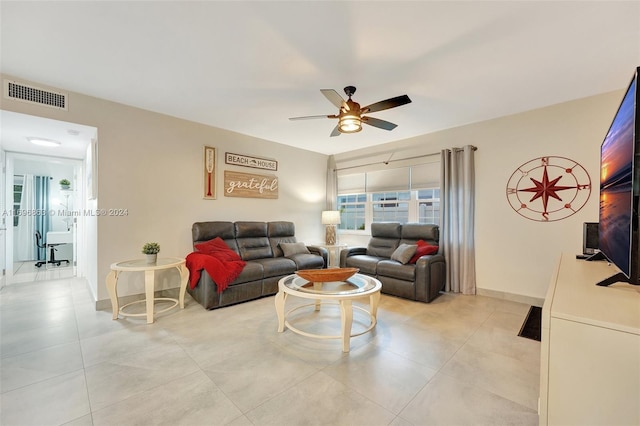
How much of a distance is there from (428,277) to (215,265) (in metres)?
2.73

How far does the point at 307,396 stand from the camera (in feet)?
5.67

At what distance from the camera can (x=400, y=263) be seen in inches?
150

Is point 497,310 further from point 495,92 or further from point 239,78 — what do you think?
point 239,78

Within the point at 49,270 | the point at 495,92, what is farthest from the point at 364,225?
the point at 49,270

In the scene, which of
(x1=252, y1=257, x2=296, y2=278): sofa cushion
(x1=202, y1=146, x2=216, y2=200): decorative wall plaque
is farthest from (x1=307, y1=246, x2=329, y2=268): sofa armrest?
(x1=202, y1=146, x2=216, y2=200): decorative wall plaque

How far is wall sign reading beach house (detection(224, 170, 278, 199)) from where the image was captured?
4.42 metres

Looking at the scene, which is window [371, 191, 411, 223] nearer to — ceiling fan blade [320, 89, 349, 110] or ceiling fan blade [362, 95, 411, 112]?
ceiling fan blade [362, 95, 411, 112]

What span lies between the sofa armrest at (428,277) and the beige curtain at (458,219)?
0.36m

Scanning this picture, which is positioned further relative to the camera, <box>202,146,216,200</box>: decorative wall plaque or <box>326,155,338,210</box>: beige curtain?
<box>326,155,338,210</box>: beige curtain

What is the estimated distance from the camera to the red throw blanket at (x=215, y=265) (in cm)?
321

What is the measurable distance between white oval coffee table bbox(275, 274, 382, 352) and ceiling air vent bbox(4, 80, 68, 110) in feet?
10.5

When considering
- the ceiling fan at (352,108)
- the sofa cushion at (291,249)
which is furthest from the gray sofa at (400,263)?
the ceiling fan at (352,108)

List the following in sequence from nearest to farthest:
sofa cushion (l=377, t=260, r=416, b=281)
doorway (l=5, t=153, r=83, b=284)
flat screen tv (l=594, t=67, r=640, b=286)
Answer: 1. flat screen tv (l=594, t=67, r=640, b=286)
2. sofa cushion (l=377, t=260, r=416, b=281)
3. doorway (l=5, t=153, r=83, b=284)

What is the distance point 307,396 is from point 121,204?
10.6ft
